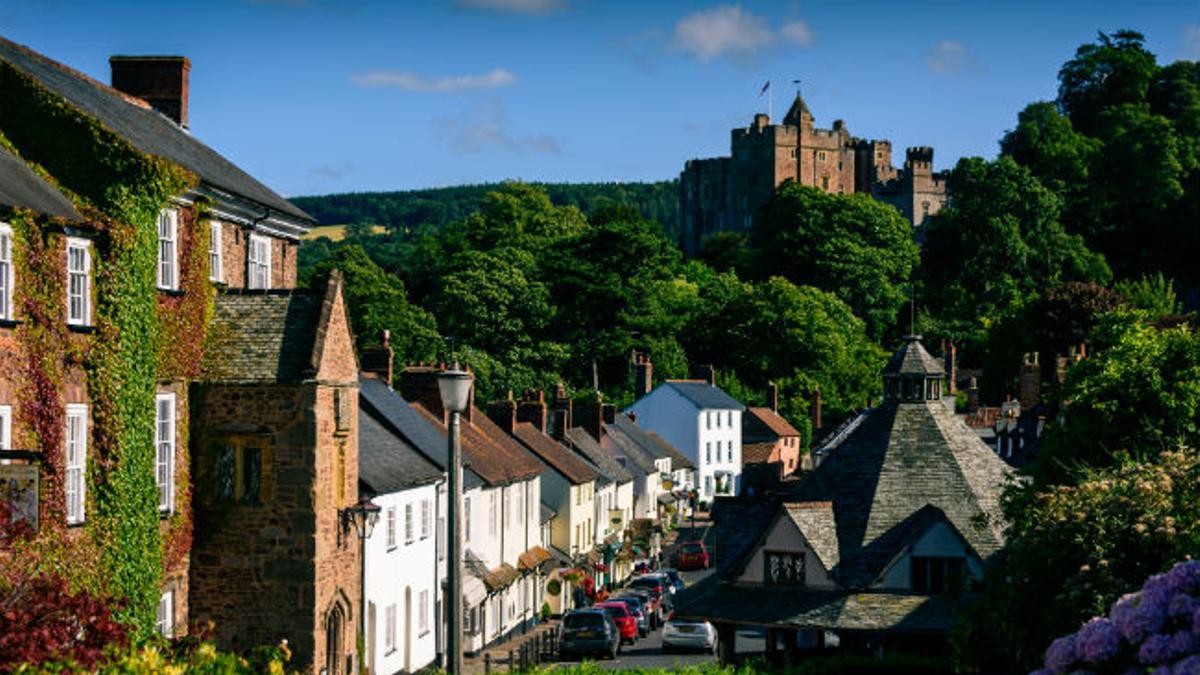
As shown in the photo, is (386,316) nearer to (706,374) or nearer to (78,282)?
(706,374)

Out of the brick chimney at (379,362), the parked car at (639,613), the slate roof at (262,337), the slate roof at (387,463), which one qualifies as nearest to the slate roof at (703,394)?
the parked car at (639,613)

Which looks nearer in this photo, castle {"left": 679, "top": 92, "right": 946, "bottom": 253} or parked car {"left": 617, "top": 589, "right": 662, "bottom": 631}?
parked car {"left": 617, "top": 589, "right": 662, "bottom": 631}

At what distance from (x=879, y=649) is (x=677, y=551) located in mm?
38864

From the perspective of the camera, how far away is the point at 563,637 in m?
47.6

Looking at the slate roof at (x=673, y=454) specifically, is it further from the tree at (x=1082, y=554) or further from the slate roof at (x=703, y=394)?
the tree at (x=1082, y=554)

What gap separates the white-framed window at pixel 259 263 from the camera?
108 ft

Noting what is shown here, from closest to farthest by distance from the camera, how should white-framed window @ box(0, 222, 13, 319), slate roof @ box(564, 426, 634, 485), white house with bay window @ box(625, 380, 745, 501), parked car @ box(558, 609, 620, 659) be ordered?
white-framed window @ box(0, 222, 13, 319)
parked car @ box(558, 609, 620, 659)
slate roof @ box(564, 426, 634, 485)
white house with bay window @ box(625, 380, 745, 501)

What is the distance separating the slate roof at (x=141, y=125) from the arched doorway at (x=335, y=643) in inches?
307

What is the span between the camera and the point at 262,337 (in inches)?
1161

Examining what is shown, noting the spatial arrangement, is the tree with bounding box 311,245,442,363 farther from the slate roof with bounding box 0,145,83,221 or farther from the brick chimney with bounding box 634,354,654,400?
the slate roof with bounding box 0,145,83,221

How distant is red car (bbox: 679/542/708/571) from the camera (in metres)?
76.2

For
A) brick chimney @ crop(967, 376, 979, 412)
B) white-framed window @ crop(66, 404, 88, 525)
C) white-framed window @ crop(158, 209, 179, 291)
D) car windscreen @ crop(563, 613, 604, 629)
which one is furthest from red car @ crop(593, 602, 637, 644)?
brick chimney @ crop(967, 376, 979, 412)

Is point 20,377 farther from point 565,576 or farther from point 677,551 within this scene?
point 677,551

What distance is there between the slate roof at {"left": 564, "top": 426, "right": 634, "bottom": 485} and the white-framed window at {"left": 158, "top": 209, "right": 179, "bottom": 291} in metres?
42.0
